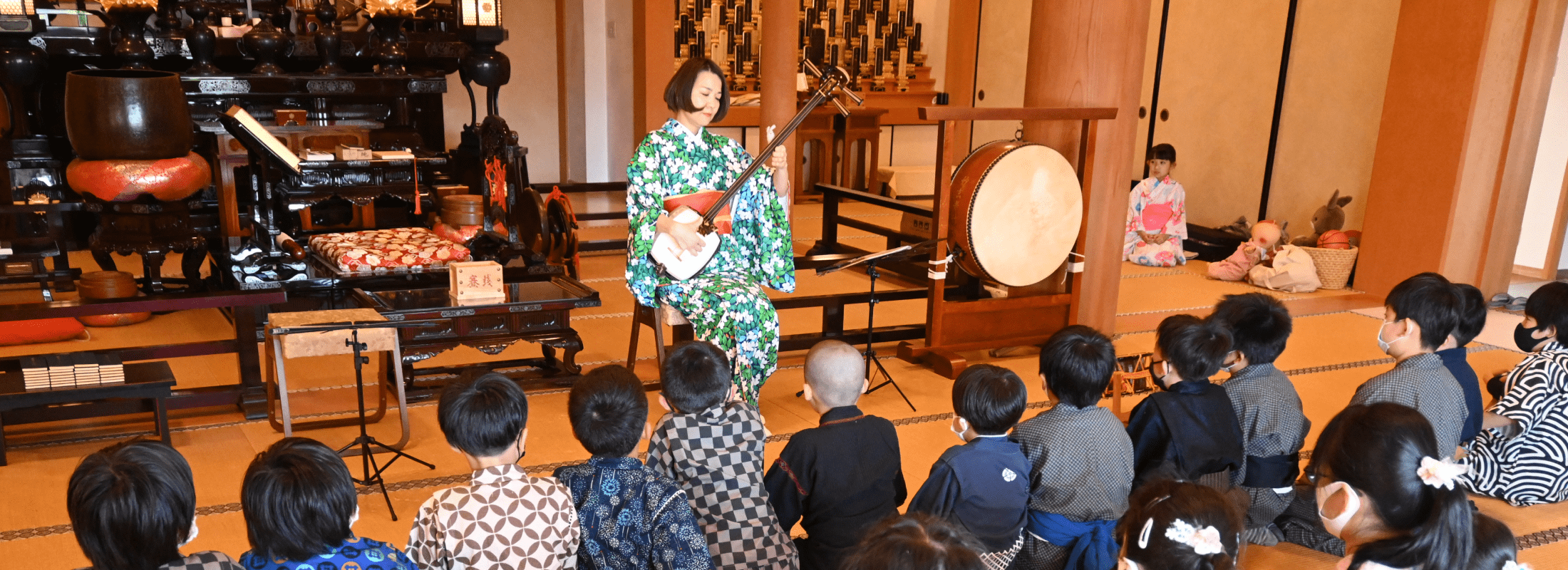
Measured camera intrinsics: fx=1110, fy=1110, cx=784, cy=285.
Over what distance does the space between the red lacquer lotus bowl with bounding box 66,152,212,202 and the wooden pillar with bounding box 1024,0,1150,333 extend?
3932 millimetres

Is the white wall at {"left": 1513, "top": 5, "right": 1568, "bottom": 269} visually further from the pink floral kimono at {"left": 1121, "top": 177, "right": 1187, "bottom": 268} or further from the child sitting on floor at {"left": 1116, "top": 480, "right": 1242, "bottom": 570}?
the child sitting on floor at {"left": 1116, "top": 480, "right": 1242, "bottom": 570}

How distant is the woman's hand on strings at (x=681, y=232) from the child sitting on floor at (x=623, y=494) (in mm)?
1606

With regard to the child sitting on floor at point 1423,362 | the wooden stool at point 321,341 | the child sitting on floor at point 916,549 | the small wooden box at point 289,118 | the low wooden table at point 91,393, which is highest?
the small wooden box at point 289,118

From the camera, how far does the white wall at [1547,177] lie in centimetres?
660

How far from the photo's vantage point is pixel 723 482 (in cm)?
237

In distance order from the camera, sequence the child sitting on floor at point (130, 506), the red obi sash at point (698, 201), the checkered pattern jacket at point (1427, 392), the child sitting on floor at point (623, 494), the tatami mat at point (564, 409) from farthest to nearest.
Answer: the red obi sash at point (698, 201) → the tatami mat at point (564, 409) → the checkered pattern jacket at point (1427, 392) → the child sitting on floor at point (623, 494) → the child sitting on floor at point (130, 506)

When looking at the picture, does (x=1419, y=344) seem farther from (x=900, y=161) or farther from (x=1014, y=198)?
(x=900, y=161)

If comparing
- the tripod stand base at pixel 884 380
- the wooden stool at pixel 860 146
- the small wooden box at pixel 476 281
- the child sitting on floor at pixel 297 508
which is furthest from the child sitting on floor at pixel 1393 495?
the wooden stool at pixel 860 146

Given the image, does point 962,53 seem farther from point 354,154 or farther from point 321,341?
point 321,341

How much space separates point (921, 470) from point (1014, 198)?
59.5 inches

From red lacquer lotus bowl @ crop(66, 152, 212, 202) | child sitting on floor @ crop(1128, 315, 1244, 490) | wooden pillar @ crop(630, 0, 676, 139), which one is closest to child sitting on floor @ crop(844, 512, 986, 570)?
child sitting on floor @ crop(1128, 315, 1244, 490)

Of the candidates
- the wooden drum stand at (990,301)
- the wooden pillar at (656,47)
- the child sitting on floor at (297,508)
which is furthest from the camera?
the wooden pillar at (656,47)

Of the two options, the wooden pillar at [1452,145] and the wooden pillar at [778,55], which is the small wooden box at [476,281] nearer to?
the wooden pillar at [778,55]

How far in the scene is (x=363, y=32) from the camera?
23.7ft
